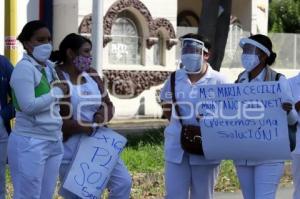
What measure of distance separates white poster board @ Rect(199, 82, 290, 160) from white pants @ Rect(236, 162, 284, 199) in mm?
101

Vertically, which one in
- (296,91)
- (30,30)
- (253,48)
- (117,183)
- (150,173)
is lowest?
(150,173)

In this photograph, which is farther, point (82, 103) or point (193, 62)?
point (193, 62)

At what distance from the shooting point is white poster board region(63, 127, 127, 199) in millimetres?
6160

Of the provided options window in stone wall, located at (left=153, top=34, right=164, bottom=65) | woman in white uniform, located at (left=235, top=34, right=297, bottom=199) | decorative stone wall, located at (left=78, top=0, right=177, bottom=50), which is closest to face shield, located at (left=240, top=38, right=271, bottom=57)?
woman in white uniform, located at (left=235, top=34, right=297, bottom=199)

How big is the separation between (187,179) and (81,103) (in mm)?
1199

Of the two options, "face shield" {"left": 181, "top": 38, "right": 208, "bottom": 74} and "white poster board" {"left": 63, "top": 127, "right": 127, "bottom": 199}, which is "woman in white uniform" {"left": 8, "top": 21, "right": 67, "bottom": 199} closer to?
"white poster board" {"left": 63, "top": 127, "right": 127, "bottom": 199}

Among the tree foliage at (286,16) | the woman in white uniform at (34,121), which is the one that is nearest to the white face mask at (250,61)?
the woman in white uniform at (34,121)

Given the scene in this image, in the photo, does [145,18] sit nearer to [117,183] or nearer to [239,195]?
[239,195]

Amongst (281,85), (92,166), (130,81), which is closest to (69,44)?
(92,166)

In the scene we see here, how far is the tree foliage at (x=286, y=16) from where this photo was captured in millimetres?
32844

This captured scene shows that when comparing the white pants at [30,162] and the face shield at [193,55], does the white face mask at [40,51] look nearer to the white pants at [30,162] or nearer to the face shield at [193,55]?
the white pants at [30,162]

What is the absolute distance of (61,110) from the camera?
6.17m

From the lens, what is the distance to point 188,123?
6379 millimetres

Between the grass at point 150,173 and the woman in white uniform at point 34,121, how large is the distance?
6.57ft
